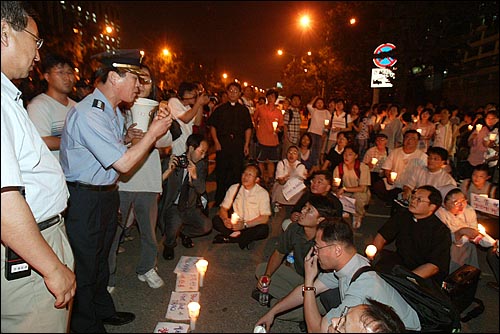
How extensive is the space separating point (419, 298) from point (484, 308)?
1887mm

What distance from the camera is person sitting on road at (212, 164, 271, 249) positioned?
4809mm

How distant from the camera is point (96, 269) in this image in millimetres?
2490

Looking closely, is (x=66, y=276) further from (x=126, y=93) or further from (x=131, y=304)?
(x=131, y=304)

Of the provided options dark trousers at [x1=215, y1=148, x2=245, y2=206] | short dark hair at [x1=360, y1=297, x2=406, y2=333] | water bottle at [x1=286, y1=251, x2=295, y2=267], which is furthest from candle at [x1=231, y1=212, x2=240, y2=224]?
short dark hair at [x1=360, y1=297, x2=406, y2=333]

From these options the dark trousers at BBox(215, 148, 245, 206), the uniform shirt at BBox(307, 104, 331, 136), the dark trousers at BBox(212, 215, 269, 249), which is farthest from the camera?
the uniform shirt at BBox(307, 104, 331, 136)

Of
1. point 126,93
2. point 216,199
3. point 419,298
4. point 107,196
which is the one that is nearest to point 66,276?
point 107,196

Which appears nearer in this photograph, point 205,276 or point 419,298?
point 419,298

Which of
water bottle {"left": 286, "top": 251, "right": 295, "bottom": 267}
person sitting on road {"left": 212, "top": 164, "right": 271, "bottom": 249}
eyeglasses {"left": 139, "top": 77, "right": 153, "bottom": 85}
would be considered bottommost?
water bottle {"left": 286, "top": 251, "right": 295, "bottom": 267}

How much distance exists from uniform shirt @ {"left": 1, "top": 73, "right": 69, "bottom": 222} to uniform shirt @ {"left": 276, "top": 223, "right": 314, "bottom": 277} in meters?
2.37

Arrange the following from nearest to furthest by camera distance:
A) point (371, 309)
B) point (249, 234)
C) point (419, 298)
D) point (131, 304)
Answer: point (371, 309), point (419, 298), point (131, 304), point (249, 234)

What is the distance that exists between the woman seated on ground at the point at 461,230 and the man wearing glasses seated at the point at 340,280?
7.61 feet

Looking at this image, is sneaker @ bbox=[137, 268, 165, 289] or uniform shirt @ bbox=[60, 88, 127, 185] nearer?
uniform shirt @ bbox=[60, 88, 127, 185]

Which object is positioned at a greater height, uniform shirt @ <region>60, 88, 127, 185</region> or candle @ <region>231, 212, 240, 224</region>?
uniform shirt @ <region>60, 88, 127, 185</region>

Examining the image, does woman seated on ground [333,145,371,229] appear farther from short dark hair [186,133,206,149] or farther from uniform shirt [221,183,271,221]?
short dark hair [186,133,206,149]
